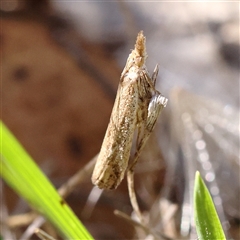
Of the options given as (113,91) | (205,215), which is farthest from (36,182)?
(113,91)

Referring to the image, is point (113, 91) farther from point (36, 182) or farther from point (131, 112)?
point (36, 182)

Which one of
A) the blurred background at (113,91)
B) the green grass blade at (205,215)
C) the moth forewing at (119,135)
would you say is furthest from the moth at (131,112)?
the blurred background at (113,91)

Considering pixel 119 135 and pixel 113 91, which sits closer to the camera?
pixel 119 135

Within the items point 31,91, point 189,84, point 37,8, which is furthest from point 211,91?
point 37,8

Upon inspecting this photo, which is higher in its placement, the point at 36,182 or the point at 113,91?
the point at 113,91

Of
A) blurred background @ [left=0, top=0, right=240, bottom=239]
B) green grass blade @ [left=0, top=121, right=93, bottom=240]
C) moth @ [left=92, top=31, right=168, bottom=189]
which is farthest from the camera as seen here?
blurred background @ [left=0, top=0, right=240, bottom=239]

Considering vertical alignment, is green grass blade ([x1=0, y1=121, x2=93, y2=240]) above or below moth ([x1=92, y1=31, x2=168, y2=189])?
below

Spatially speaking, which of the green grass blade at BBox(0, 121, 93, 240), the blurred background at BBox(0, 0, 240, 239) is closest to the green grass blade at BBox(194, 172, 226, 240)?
the green grass blade at BBox(0, 121, 93, 240)

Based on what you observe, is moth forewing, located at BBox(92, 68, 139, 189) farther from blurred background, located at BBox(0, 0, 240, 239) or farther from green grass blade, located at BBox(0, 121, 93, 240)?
blurred background, located at BBox(0, 0, 240, 239)
